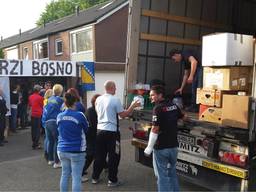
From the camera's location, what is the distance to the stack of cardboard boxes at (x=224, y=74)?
4668mm

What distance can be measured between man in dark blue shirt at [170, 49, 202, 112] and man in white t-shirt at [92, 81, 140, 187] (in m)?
0.98

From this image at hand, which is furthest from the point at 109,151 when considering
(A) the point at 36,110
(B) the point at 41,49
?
(B) the point at 41,49

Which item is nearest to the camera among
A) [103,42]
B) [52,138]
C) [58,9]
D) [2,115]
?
[52,138]

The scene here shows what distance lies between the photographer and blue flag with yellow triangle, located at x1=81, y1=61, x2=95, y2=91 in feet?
50.7

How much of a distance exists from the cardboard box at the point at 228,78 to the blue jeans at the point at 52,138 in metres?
3.45

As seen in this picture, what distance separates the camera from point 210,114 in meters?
4.80

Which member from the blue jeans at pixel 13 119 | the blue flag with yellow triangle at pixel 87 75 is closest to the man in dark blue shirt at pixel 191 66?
the blue jeans at pixel 13 119

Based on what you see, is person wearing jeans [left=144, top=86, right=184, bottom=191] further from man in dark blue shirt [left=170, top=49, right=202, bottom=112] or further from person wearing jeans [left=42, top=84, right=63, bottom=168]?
person wearing jeans [left=42, top=84, right=63, bottom=168]

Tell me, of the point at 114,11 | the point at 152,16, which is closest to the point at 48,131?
the point at 152,16

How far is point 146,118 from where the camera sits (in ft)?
18.9

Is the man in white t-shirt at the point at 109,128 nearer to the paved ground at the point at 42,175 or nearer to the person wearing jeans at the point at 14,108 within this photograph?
the paved ground at the point at 42,175

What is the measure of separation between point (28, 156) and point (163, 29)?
14.1 feet

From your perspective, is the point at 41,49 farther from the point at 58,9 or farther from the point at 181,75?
the point at 58,9

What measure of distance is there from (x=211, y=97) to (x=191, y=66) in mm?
1526
